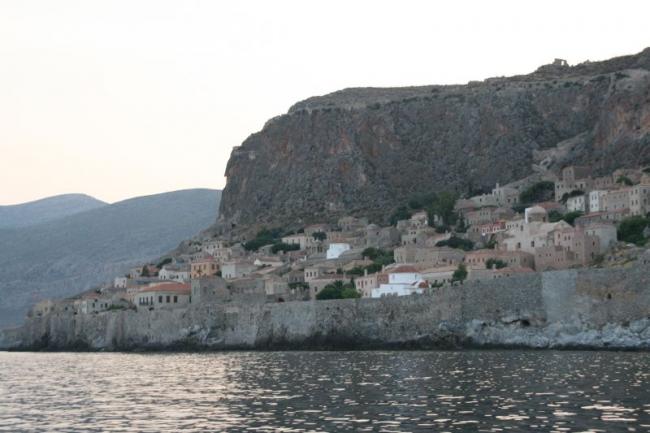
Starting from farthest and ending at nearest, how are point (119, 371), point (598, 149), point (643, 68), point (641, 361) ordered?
point (643, 68) < point (598, 149) < point (119, 371) < point (641, 361)

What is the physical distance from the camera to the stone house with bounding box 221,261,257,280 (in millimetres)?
107500

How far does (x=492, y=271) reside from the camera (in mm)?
80062

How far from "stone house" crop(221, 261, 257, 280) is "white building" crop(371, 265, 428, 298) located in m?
22.6

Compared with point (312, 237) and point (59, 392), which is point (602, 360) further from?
point (312, 237)

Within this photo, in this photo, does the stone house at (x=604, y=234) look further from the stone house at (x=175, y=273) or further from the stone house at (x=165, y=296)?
the stone house at (x=175, y=273)

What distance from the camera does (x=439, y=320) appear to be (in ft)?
237

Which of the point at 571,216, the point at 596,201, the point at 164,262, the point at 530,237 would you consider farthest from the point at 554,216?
the point at 164,262

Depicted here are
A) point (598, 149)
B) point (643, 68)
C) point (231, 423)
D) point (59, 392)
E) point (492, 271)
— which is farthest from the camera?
point (643, 68)

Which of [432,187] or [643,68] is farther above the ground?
[643,68]

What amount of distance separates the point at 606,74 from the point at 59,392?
107 m

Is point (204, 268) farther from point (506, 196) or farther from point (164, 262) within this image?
point (506, 196)

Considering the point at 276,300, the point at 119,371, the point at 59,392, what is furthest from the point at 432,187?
the point at 59,392

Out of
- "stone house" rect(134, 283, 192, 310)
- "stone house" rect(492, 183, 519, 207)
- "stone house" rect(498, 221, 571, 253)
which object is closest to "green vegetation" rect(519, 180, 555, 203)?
"stone house" rect(492, 183, 519, 207)

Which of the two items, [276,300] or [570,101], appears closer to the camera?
[276,300]
